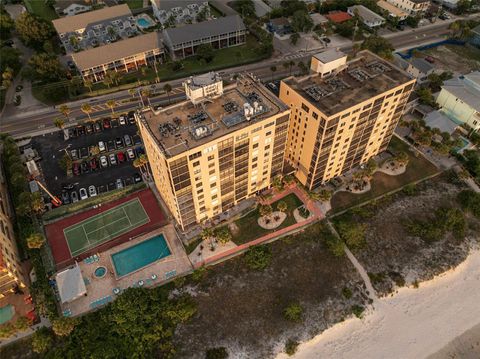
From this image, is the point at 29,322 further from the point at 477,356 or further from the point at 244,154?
the point at 477,356

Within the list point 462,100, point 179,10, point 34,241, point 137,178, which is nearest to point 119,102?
point 137,178

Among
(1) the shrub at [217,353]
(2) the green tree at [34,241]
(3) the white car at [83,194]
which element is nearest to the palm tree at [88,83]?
(3) the white car at [83,194]

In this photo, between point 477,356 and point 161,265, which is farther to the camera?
point 161,265

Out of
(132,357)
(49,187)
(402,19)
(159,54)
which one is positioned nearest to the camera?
(132,357)

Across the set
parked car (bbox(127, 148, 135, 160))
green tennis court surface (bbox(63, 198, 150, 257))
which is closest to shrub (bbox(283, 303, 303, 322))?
green tennis court surface (bbox(63, 198, 150, 257))

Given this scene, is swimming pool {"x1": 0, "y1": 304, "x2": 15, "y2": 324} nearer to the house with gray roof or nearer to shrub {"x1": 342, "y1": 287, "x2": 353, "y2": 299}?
shrub {"x1": 342, "y1": 287, "x2": 353, "y2": 299}

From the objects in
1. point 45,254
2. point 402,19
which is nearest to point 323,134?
point 45,254

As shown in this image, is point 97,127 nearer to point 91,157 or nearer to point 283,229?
point 91,157
